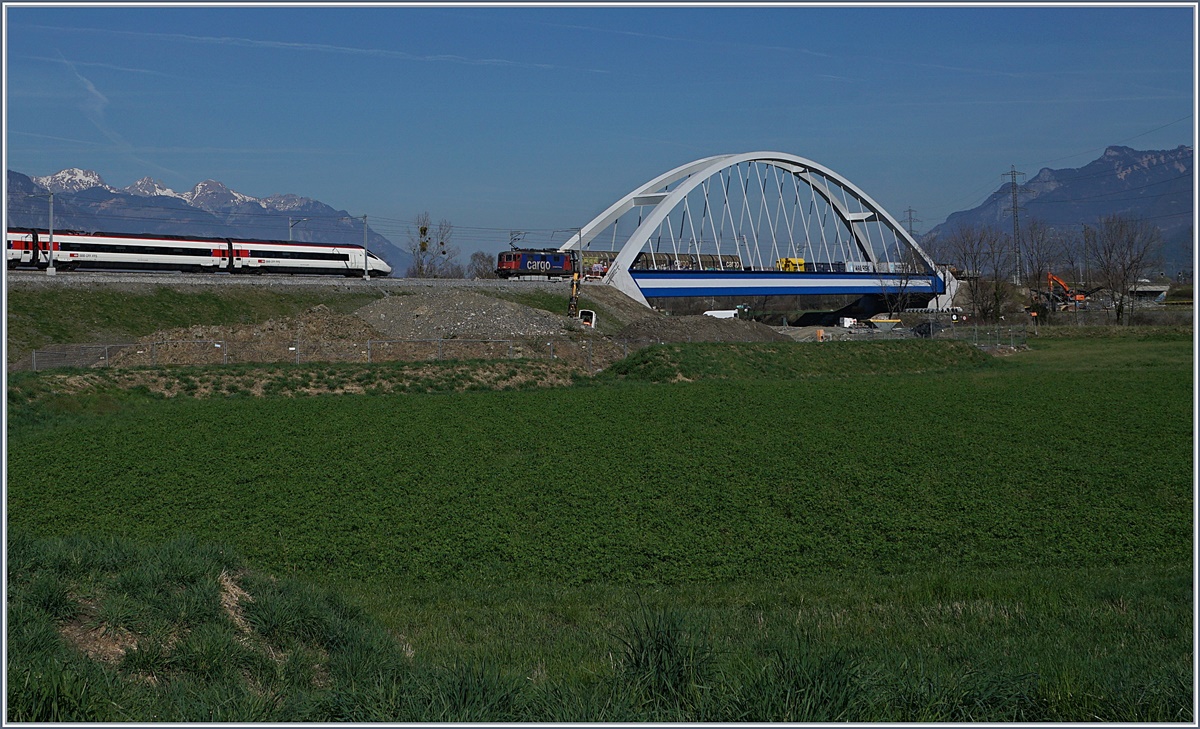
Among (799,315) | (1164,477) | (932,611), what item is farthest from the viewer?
(799,315)

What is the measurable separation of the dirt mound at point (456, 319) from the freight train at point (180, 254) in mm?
16733

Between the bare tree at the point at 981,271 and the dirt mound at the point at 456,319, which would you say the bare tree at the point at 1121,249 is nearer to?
the bare tree at the point at 981,271

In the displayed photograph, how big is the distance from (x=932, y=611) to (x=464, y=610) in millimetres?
5036

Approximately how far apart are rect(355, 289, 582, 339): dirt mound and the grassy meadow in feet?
82.5

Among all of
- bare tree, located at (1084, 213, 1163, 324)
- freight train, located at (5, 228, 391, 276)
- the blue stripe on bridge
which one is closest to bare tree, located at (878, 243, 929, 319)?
the blue stripe on bridge

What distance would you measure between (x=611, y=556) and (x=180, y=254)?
6235 centimetres

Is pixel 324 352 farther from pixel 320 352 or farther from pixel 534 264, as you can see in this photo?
pixel 534 264

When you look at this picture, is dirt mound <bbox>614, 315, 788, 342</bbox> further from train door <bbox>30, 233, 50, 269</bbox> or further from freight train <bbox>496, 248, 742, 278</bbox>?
train door <bbox>30, 233, 50, 269</bbox>

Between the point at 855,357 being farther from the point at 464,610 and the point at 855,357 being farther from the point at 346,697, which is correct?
the point at 346,697

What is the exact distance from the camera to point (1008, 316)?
3529 inches

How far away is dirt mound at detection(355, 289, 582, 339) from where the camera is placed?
53656 millimetres

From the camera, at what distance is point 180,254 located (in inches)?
2598

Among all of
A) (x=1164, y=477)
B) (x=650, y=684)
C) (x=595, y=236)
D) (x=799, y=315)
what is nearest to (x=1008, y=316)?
(x=799, y=315)

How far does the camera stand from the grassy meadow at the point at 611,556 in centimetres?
610
